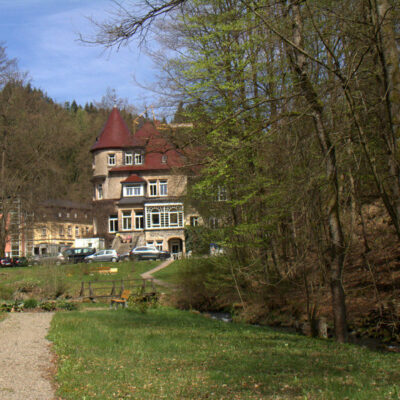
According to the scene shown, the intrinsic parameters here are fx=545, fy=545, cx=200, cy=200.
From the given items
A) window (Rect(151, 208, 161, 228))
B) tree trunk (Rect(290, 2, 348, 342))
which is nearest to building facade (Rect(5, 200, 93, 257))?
window (Rect(151, 208, 161, 228))

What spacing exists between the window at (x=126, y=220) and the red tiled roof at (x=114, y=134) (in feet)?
25.9

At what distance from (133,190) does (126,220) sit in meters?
3.47

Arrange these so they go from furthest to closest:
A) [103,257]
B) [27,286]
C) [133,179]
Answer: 1. [133,179]
2. [103,257]
3. [27,286]

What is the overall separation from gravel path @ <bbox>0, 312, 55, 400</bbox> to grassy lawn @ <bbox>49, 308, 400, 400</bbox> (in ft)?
0.93

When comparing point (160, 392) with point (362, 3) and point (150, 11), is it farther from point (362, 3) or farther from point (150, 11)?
point (362, 3)

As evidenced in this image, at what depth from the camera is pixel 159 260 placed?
1880 inches

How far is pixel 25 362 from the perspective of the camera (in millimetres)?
9703

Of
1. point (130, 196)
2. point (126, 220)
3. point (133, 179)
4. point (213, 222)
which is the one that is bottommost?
point (213, 222)

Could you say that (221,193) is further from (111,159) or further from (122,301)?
(111,159)

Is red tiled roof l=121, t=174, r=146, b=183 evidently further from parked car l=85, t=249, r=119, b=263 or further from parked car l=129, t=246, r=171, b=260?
parked car l=129, t=246, r=171, b=260

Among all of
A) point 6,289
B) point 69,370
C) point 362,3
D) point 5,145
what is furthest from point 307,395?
point 5,145

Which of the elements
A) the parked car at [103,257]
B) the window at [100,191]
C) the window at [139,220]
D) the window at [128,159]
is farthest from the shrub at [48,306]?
the window at [128,159]

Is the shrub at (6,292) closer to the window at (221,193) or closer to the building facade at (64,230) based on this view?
the window at (221,193)

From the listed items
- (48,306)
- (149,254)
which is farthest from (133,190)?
(48,306)
